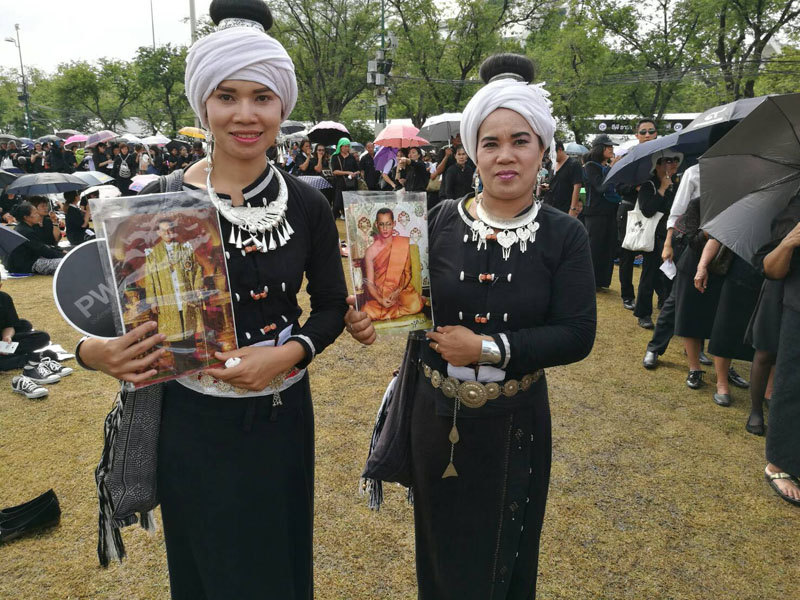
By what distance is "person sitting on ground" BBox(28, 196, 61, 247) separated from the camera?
8.72 meters

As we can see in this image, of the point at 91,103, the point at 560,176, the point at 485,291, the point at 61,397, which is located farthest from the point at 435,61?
the point at 91,103

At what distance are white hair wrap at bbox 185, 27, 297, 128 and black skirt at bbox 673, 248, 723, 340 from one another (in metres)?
4.43

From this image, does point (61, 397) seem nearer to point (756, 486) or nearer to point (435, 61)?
point (756, 486)

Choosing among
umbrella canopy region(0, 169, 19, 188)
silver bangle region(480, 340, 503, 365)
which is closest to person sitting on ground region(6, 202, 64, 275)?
umbrella canopy region(0, 169, 19, 188)

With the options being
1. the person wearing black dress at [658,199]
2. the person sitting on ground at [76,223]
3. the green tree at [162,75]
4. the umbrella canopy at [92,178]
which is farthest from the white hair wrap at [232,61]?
the green tree at [162,75]

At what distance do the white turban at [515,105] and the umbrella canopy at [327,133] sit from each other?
501 inches

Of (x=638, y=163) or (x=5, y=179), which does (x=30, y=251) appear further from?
(x=638, y=163)

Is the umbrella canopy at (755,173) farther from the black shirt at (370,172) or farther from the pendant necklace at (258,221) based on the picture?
the black shirt at (370,172)

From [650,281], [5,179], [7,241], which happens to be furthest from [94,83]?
[650,281]

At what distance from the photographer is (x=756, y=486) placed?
352 cm

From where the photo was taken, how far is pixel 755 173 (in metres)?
3.40

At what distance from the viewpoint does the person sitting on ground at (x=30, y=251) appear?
8422 millimetres

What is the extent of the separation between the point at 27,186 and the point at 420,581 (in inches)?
407

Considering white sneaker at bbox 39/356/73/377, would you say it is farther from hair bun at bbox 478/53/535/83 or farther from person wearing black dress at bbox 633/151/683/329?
person wearing black dress at bbox 633/151/683/329
